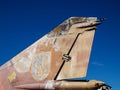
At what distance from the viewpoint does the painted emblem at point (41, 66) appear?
8258mm

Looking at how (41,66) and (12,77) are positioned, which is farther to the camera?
(12,77)

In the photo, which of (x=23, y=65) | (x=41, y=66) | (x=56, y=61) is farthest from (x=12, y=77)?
(x=56, y=61)

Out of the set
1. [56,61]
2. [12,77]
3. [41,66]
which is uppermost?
[56,61]

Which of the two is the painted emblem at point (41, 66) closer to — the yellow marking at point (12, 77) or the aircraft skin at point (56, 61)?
the aircraft skin at point (56, 61)

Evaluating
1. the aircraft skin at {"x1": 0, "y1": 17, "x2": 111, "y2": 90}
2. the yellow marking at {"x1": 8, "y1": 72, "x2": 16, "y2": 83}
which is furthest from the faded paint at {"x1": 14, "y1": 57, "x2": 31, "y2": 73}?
the yellow marking at {"x1": 8, "y1": 72, "x2": 16, "y2": 83}

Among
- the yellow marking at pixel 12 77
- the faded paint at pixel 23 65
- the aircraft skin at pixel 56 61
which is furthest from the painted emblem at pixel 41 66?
the yellow marking at pixel 12 77

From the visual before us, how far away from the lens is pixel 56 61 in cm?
833

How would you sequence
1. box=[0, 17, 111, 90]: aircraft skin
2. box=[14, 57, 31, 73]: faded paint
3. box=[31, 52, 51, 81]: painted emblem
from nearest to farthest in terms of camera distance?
box=[0, 17, 111, 90]: aircraft skin < box=[31, 52, 51, 81]: painted emblem < box=[14, 57, 31, 73]: faded paint

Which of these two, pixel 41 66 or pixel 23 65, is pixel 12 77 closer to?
pixel 23 65

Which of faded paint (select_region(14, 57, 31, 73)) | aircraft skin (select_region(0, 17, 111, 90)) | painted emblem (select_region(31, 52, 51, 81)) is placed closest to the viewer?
aircraft skin (select_region(0, 17, 111, 90))

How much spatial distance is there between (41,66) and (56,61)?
1.94 feet

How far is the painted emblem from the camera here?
826cm

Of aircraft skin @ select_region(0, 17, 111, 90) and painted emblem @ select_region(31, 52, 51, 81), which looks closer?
aircraft skin @ select_region(0, 17, 111, 90)

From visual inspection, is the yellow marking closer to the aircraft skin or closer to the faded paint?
the aircraft skin
